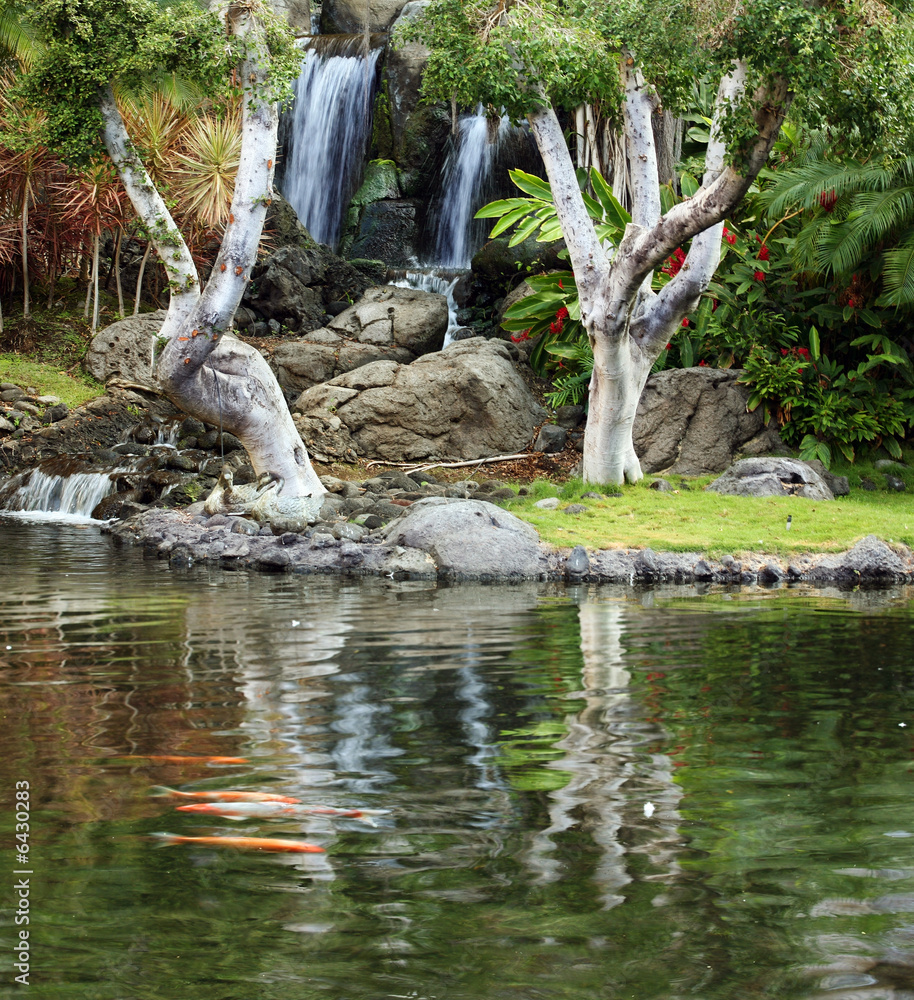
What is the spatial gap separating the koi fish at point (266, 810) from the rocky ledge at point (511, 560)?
6.42m

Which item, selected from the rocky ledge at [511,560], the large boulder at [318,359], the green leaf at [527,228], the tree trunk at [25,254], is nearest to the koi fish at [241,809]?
the rocky ledge at [511,560]

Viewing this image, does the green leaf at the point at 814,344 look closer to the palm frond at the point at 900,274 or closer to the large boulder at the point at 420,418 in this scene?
the palm frond at the point at 900,274

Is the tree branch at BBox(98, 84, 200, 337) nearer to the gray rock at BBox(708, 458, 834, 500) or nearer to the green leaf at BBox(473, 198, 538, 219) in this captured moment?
the green leaf at BBox(473, 198, 538, 219)

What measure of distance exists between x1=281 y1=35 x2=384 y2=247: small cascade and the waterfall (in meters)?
2.74

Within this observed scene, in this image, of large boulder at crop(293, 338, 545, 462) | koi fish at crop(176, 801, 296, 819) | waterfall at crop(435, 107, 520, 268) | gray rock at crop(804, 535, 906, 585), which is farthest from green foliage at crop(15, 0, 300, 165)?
waterfall at crop(435, 107, 520, 268)

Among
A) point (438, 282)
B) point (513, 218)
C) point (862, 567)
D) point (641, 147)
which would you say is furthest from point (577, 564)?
point (438, 282)

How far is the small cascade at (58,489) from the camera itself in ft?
51.0

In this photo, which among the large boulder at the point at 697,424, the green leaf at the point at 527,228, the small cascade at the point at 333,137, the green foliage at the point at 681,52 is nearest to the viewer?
the green foliage at the point at 681,52

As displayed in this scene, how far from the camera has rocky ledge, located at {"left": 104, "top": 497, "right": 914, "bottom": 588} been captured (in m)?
10.9

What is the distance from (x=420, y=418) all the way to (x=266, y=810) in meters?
12.9

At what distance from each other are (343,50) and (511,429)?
43.9 ft

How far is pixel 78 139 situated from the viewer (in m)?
12.8

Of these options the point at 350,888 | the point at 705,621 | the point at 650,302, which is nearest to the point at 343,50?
the point at 650,302

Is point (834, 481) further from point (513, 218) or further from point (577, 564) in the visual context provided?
point (513, 218)
